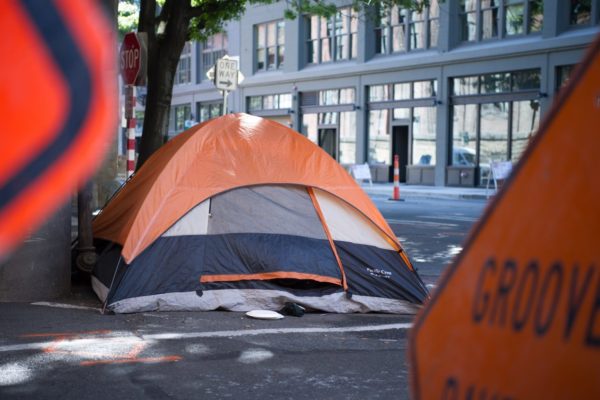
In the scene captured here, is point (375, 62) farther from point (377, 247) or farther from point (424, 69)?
point (377, 247)

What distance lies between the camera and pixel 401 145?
1302 inches

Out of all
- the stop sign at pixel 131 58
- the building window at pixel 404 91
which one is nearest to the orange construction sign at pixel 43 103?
the stop sign at pixel 131 58

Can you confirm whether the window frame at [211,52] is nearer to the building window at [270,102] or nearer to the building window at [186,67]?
the building window at [186,67]

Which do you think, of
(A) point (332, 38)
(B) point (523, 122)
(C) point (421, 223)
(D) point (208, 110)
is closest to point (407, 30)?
(A) point (332, 38)

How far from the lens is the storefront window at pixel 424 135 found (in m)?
30.9

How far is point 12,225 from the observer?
1.25 metres

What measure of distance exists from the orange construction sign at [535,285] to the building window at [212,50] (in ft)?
136

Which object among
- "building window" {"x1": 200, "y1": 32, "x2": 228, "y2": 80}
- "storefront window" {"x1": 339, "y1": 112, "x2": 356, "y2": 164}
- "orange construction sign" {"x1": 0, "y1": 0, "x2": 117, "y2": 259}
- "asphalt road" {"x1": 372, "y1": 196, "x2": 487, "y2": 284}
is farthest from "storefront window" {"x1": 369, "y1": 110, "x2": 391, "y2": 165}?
"orange construction sign" {"x1": 0, "y1": 0, "x2": 117, "y2": 259}

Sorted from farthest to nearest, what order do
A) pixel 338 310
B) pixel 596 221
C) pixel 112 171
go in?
pixel 112 171 → pixel 338 310 → pixel 596 221

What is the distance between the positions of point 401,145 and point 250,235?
82.9 feet

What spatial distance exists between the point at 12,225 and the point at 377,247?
24.1ft

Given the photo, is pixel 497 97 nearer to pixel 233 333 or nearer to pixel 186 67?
pixel 233 333

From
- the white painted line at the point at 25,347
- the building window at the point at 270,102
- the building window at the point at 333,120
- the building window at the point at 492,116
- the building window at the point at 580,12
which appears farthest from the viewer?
the building window at the point at 270,102

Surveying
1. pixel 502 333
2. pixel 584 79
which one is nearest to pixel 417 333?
pixel 502 333
